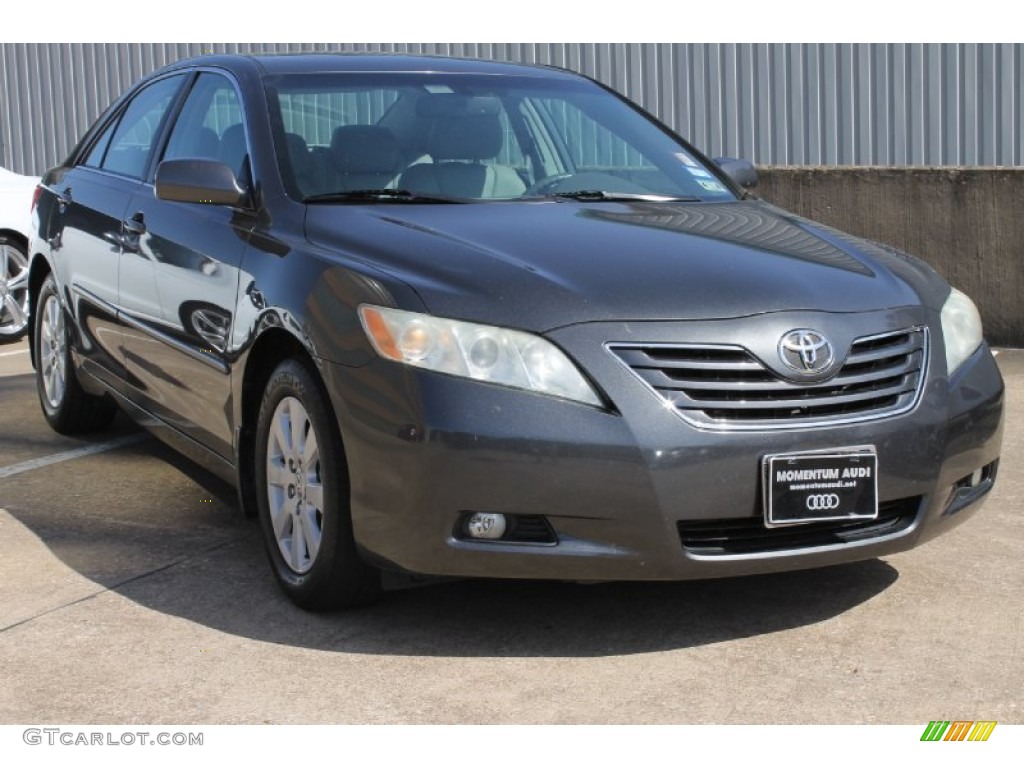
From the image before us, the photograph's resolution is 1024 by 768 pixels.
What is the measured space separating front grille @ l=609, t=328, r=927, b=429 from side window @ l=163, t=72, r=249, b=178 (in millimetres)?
1740

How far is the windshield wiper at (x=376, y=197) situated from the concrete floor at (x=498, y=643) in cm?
114

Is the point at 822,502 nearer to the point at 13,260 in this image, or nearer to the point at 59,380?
the point at 59,380

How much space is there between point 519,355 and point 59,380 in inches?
139

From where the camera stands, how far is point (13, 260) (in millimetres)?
10234

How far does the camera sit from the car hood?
4066 millimetres

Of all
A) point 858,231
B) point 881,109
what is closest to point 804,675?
point 858,231

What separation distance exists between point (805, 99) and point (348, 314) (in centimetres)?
1050

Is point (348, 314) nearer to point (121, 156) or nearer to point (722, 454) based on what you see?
point (722, 454)

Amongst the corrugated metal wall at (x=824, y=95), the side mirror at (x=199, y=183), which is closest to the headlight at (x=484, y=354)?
the side mirror at (x=199, y=183)

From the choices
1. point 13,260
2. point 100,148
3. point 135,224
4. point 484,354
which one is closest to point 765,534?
point 484,354

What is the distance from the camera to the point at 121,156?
251 inches

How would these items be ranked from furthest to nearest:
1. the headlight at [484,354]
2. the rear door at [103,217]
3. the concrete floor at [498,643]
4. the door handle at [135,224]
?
the rear door at [103,217], the door handle at [135,224], the headlight at [484,354], the concrete floor at [498,643]

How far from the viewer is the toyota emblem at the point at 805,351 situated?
13.4 feet

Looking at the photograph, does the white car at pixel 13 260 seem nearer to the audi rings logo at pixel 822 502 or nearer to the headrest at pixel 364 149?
the headrest at pixel 364 149
